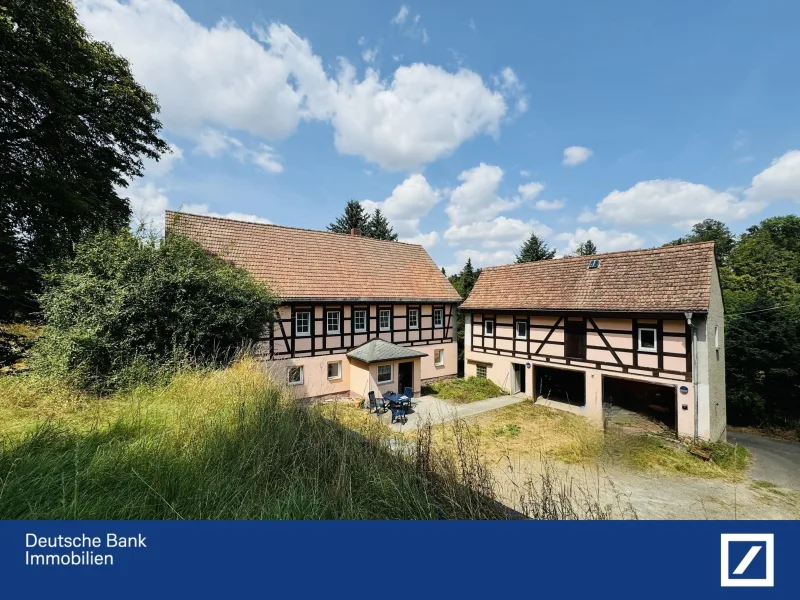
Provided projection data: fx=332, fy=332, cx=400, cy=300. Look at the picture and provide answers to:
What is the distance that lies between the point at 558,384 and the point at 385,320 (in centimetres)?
948

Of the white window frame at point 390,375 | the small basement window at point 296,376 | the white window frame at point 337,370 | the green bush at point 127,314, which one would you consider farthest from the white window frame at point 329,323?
the green bush at point 127,314

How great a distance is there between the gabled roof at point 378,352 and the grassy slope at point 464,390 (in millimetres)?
2747

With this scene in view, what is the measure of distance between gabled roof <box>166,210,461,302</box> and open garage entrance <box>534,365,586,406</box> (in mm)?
6103

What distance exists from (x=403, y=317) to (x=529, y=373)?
684 centimetres

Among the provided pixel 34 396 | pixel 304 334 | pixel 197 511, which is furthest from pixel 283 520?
pixel 304 334

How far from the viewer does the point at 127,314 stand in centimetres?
651

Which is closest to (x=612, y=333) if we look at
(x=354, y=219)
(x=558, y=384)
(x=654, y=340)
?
(x=654, y=340)

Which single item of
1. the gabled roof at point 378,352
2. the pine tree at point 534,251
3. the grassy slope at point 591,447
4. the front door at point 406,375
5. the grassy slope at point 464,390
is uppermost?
the pine tree at point 534,251

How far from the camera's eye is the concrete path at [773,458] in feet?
33.0

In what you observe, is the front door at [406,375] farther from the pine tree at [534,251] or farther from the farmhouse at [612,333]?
the pine tree at [534,251]

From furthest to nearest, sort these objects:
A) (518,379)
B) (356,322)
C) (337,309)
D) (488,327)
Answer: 1. (488,327)
2. (518,379)
3. (356,322)
4. (337,309)

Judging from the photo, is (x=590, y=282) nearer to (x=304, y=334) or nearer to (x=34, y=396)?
(x=304, y=334)

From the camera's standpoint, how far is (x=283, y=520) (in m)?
2.48

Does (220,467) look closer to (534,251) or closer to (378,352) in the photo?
(378,352)
